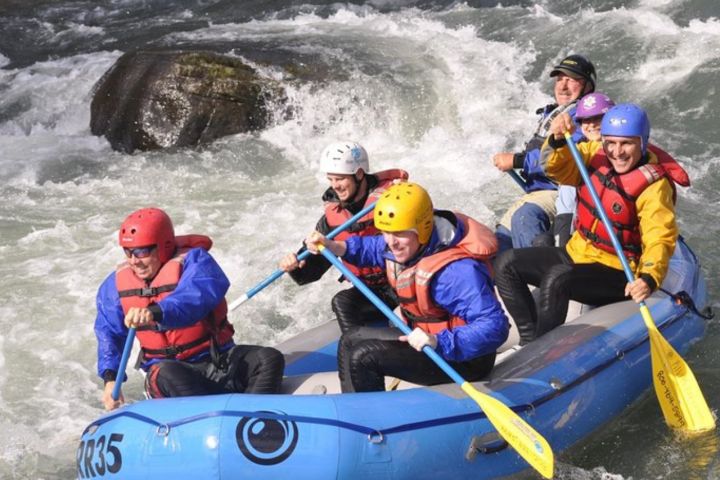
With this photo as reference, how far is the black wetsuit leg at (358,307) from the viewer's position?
5.66 m

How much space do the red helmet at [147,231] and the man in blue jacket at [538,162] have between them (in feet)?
7.19

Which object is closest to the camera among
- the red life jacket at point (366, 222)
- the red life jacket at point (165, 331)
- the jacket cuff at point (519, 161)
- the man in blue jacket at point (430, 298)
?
the man in blue jacket at point (430, 298)

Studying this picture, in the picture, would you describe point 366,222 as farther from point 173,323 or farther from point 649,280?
point 649,280

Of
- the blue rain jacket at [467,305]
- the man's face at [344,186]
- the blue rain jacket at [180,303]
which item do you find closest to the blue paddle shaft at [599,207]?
the blue rain jacket at [467,305]

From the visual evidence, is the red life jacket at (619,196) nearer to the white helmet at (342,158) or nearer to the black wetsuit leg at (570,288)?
the black wetsuit leg at (570,288)

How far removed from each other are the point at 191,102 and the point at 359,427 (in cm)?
663

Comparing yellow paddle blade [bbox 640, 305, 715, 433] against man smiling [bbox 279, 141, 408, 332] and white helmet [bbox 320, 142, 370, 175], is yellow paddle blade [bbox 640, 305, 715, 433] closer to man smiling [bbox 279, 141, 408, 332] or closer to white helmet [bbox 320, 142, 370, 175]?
man smiling [bbox 279, 141, 408, 332]

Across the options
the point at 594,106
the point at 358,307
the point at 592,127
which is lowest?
the point at 358,307

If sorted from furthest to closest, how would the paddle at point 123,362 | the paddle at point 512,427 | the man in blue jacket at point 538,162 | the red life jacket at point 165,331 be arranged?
the man in blue jacket at point 538,162 → the red life jacket at point 165,331 → the paddle at point 123,362 → the paddle at point 512,427

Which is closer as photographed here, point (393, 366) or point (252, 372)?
point (393, 366)

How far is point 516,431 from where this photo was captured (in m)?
4.52

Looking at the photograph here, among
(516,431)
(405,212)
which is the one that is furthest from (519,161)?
(516,431)

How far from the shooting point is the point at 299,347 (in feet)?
19.0

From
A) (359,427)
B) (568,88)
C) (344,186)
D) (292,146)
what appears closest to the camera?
(359,427)
